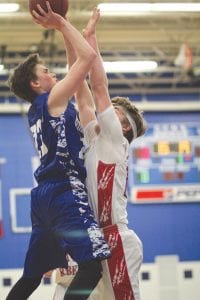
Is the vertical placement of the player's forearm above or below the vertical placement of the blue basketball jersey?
above

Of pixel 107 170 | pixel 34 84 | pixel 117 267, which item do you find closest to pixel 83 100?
pixel 34 84

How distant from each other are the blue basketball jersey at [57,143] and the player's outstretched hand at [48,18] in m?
0.39

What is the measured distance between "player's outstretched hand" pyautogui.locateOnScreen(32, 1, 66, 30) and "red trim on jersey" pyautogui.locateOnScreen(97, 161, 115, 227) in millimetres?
815

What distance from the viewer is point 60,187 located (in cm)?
345

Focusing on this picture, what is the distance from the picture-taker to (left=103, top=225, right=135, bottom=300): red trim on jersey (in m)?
3.58

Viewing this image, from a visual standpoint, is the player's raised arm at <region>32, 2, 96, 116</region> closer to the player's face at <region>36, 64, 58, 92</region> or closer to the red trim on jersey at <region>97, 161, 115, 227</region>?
the player's face at <region>36, 64, 58, 92</region>

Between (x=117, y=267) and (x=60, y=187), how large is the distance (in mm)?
566

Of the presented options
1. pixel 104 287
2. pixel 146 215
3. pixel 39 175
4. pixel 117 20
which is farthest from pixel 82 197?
pixel 146 215

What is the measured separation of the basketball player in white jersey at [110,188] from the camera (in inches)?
142

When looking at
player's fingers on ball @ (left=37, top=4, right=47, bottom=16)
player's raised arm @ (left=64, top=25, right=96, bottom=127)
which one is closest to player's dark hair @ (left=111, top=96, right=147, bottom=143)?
player's raised arm @ (left=64, top=25, right=96, bottom=127)

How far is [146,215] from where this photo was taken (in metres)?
12.5

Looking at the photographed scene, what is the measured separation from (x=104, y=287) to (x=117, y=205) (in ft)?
1.55

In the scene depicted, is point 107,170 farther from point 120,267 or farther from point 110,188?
point 120,267

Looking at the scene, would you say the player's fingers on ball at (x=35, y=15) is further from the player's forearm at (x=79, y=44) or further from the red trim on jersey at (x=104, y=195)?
the red trim on jersey at (x=104, y=195)
